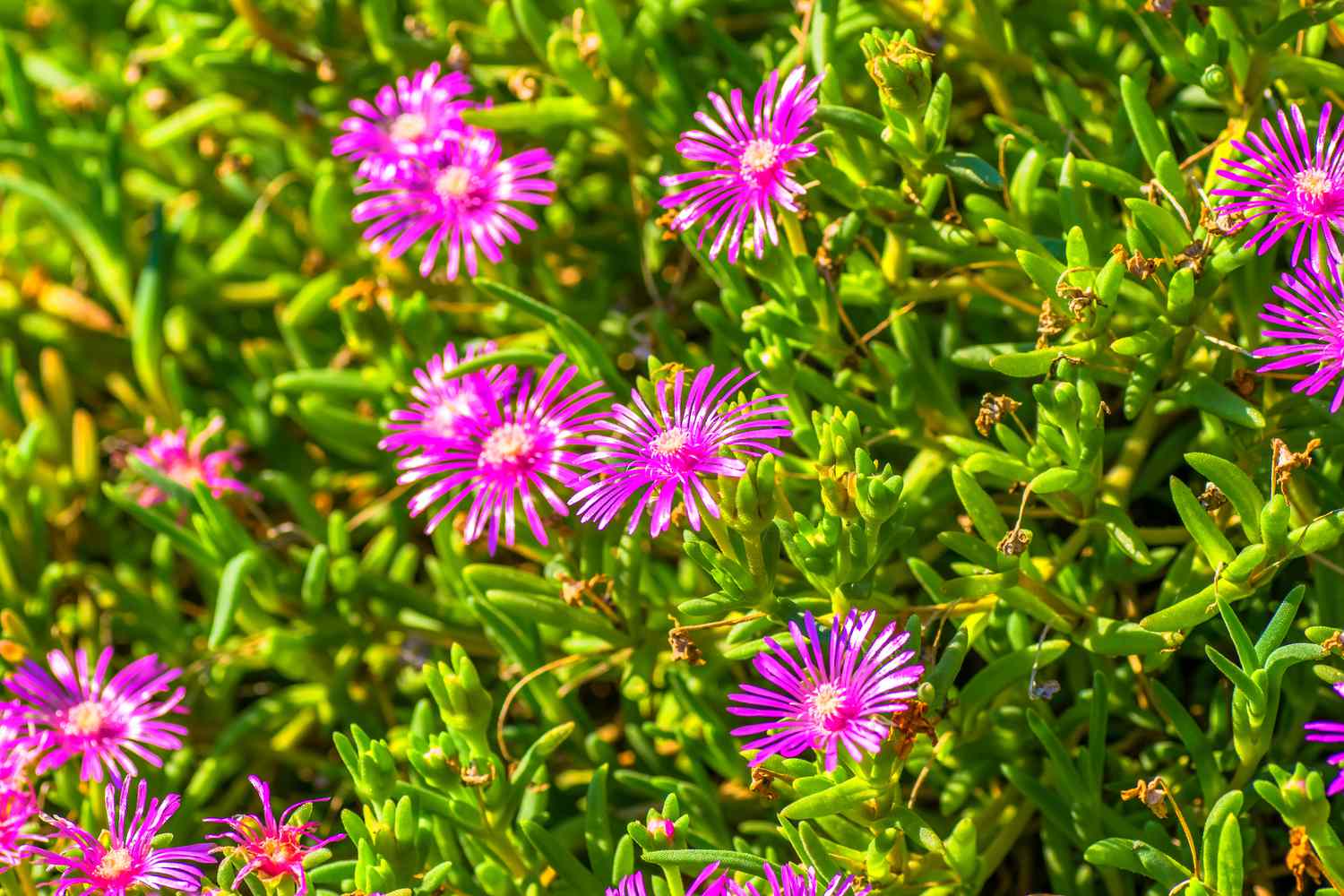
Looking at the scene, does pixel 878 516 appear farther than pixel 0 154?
No

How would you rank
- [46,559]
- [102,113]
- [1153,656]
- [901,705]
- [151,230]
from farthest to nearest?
[102,113] → [151,230] → [46,559] → [1153,656] → [901,705]

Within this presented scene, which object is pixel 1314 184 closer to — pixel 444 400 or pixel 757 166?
pixel 757 166

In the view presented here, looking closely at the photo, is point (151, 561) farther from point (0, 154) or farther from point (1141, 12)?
point (1141, 12)

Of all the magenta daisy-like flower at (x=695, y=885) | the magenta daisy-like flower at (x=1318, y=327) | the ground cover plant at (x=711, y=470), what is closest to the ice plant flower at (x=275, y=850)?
the ground cover plant at (x=711, y=470)

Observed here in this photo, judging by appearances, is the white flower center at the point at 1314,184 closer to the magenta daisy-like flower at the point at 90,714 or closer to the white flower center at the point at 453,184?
the white flower center at the point at 453,184

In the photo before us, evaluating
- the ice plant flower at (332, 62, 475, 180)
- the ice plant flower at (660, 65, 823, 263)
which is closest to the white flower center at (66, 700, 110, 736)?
the ice plant flower at (332, 62, 475, 180)

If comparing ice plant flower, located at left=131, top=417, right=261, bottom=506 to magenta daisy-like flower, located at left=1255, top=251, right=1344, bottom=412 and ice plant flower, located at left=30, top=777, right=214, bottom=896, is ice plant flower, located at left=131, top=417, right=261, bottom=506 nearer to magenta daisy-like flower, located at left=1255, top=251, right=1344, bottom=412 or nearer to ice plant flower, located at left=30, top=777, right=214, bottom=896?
ice plant flower, located at left=30, top=777, right=214, bottom=896

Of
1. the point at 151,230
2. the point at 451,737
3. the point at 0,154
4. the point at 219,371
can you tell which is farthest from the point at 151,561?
the point at 451,737
